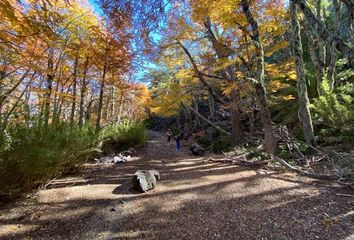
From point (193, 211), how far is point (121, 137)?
7.41 m

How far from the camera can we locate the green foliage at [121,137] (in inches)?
358

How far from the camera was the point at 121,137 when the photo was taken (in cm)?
1021

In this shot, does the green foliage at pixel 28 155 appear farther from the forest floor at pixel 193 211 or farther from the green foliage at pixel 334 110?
the green foliage at pixel 334 110

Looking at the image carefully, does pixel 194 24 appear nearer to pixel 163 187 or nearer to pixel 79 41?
pixel 79 41

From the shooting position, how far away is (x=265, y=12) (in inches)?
283

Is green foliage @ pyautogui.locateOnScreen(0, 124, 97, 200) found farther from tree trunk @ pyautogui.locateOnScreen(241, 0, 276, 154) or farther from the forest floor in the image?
tree trunk @ pyautogui.locateOnScreen(241, 0, 276, 154)

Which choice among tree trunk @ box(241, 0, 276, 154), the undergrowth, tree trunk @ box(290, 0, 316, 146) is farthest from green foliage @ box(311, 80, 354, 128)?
the undergrowth

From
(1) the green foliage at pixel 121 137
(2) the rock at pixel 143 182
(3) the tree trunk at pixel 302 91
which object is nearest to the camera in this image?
(2) the rock at pixel 143 182

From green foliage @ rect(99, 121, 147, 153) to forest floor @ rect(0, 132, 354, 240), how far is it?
4.26 m

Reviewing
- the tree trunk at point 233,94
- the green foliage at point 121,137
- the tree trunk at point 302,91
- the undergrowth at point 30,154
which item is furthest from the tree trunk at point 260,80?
the green foliage at point 121,137

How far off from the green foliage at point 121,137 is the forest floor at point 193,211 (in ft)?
14.0

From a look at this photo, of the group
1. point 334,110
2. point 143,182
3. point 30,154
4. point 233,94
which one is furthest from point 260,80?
point 30,154

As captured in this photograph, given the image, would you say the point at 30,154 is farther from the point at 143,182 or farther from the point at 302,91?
the point at 302,91

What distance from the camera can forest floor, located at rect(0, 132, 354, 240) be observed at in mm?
2783
